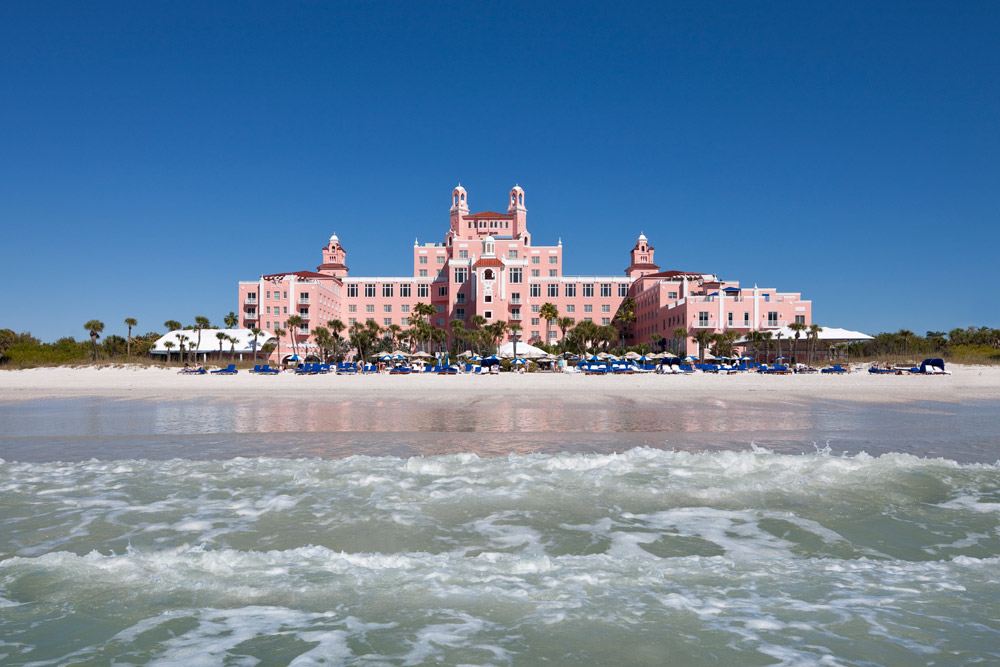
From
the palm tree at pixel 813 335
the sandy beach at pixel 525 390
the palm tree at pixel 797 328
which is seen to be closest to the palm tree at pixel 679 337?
the palm tree at pixel 797 328

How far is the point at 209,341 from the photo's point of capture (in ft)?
256

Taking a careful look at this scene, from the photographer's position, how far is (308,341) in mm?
81375

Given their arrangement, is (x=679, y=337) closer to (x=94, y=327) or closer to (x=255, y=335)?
(x=255, y=335)

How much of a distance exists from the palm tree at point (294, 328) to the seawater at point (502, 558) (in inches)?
2635

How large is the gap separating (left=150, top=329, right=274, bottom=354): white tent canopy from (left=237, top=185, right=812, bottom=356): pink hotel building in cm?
296

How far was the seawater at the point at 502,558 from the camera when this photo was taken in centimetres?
375

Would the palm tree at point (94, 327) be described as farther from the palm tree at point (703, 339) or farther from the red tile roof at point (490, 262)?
the palm tree at point (703, 339)

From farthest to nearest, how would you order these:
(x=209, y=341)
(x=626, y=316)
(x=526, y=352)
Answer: (x=626, y=316), (x=209, y=341), (x=526, y=352)

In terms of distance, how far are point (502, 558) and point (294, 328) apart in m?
79.7

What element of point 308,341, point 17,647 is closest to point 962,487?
point 17,647

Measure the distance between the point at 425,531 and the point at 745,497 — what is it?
4.16m

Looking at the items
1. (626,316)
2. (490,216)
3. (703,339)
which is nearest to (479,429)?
(703,339)

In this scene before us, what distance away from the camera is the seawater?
375cm

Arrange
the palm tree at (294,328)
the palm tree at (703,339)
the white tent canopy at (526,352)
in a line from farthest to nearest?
the palm tree at (294,328) → the palm tree at (703,339) → the white tent canopy at (526,352)
